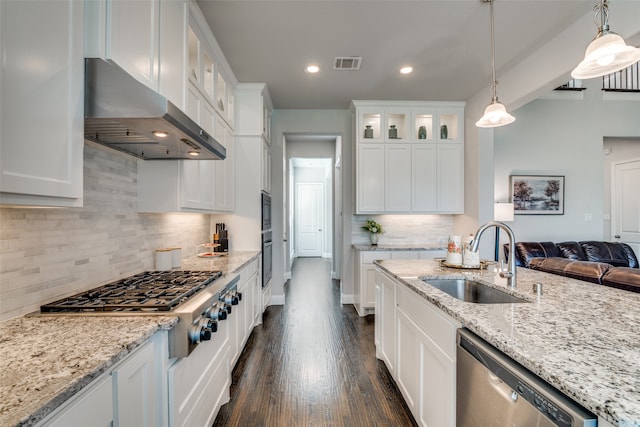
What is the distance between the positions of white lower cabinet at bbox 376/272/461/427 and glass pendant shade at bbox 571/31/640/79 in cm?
158

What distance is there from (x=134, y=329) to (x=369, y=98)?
3.84m

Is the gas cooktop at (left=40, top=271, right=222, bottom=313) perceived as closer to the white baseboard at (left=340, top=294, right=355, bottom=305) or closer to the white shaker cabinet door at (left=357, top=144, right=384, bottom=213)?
the white shaker cabinet door at (left=357, top=144, right=384, bottom=213)

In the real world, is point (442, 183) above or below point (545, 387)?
above

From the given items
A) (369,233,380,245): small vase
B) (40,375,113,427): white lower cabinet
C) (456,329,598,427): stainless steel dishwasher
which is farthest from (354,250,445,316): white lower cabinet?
(40,375,113,427): white lower cabinet

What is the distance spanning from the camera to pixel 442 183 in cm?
421

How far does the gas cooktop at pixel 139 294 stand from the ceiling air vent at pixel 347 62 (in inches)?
95.3

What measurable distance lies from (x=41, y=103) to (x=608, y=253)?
650 cm

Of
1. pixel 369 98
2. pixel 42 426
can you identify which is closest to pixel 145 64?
pixel 42 426

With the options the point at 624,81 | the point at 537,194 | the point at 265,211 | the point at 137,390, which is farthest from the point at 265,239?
the point at 624,81

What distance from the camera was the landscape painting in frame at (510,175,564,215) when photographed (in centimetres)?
502

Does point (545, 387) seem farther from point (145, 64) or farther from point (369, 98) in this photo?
point (369, 98)

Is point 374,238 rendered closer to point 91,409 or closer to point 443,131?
point 443,131

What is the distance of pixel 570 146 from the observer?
5.15 metres

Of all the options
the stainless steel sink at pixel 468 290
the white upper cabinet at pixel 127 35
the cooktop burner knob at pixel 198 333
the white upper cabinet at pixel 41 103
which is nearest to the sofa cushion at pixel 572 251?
the stainless steel sink at pixel 468 290
